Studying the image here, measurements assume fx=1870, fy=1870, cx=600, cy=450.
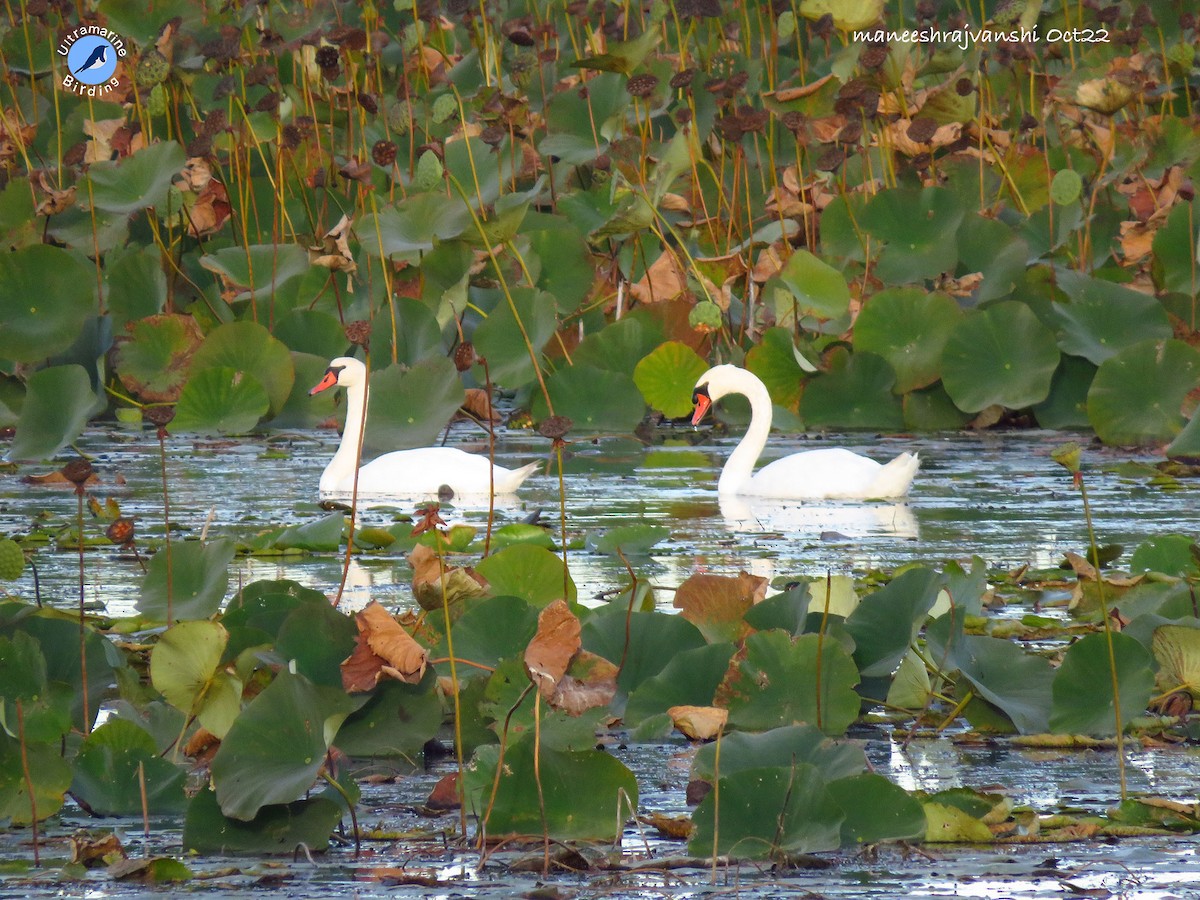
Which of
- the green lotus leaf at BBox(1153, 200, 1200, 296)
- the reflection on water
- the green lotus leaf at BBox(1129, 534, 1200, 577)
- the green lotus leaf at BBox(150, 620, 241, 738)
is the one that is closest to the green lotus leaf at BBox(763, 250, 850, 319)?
the reflection on water

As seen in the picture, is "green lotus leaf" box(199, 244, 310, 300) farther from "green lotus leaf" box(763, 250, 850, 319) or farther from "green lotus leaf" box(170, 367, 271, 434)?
"green lotus leaf" box(763, 250, 850, 319)

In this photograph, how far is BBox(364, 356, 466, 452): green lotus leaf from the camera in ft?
25.5

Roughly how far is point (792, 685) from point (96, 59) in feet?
28.3

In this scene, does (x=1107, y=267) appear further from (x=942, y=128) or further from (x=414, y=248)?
(x=414, y=248)

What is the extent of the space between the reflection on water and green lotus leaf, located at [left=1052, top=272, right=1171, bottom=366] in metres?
0.43

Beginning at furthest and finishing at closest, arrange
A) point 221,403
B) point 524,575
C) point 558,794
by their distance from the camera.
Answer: point 221,403
point 524,575
point 558,794

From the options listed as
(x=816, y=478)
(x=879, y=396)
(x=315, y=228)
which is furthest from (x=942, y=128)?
(x=315, y=228)

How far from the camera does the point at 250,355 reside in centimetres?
844

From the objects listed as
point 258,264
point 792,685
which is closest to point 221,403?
point 258,264

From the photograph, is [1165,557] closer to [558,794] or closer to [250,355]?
[558,794]

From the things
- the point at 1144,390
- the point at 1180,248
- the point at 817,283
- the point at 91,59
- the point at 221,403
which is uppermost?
the point at 91,59

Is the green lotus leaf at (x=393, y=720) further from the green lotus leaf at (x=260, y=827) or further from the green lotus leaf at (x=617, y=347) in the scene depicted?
the green lotus leaf at (x=617, y=347)

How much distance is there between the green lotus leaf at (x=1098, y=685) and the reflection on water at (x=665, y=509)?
149 centimetres

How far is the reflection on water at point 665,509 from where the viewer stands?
5.31m
